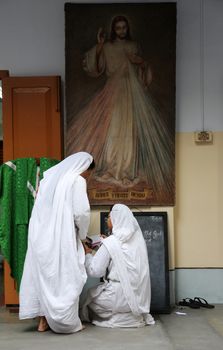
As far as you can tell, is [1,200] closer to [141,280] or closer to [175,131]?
[141,280]

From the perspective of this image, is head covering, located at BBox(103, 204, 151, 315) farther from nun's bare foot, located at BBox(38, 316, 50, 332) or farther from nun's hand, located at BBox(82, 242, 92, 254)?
nun's bare foot, located at BBox(38, 316, 50, 332)

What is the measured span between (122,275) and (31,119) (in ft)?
6.02

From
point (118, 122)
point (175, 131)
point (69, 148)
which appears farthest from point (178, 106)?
point (69, 148)

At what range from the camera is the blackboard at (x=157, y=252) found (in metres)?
4.57

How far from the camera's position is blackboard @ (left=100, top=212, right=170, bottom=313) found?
15.0 ft

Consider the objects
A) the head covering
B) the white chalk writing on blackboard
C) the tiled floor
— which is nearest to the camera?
the tiled floor

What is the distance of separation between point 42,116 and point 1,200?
916 millimetres

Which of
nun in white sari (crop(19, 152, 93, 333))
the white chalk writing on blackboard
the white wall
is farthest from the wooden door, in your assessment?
the white chalk writing on blackboard

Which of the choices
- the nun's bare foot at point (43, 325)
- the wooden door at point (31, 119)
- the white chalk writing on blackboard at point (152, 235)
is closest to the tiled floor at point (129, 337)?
the nun's bare foot at point (43, 325)

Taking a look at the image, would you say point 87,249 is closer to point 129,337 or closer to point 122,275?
point 122,275

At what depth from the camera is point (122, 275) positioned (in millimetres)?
3904

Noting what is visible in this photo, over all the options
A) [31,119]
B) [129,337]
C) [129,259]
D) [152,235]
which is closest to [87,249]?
[129,259]

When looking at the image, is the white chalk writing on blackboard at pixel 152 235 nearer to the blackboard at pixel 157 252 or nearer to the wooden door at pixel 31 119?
the blackboard at pixel 157 252

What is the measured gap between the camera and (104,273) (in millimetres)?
4012
